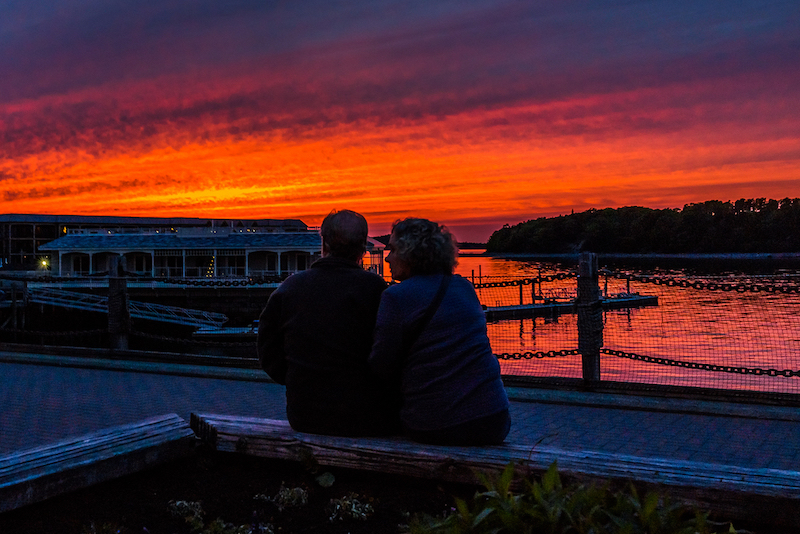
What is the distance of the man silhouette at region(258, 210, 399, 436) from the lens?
12.3ft

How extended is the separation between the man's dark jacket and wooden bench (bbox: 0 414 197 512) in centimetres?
81

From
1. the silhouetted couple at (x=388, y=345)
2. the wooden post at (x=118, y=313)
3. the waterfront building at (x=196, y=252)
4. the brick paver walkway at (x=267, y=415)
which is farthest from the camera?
the waterfront building at (x=196, y=252)

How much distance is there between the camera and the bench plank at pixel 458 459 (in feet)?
9.78

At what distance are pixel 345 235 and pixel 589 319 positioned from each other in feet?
17.4

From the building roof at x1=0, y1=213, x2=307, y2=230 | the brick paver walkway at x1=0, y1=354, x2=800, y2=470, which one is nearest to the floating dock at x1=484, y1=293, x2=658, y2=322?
the brick paver walkway at x1=0, y1=354, x2=800, y2=470

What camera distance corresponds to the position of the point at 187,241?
52781mm

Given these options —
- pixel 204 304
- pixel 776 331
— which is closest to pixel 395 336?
pixel 776 331

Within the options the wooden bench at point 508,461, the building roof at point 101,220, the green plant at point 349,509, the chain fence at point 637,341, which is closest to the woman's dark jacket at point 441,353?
the wooden bench at point 508,461

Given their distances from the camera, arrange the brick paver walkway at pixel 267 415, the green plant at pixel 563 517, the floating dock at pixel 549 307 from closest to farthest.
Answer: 1. the green plant at pixel 563 517
2. the brick paver walkway at pixel 267 415
3. the floating dock at pixel 549 307

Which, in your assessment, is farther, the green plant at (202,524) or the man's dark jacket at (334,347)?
the man's dark jacket at (334,347)

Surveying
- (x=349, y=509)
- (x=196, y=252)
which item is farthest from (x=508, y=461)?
(x=196, y=252)

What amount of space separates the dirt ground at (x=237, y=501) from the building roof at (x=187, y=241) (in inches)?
1794

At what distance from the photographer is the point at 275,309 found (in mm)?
3840

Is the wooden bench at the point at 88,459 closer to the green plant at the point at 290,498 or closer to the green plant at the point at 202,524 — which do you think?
the green plant at the point at 202,524
